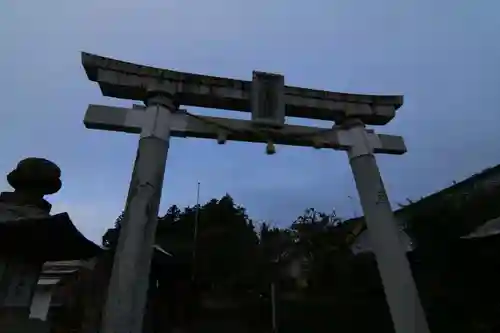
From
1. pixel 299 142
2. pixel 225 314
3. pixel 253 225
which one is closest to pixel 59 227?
pixel 299 142

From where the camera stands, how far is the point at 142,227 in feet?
17.1

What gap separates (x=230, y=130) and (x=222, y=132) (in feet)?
0.43

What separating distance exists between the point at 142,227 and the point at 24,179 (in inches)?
63.2

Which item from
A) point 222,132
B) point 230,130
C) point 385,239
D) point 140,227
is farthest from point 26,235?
point 385,239

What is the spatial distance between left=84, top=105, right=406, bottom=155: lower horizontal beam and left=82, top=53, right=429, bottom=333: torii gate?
0.05 ft

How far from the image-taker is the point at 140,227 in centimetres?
520

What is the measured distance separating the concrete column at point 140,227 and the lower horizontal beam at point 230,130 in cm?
18

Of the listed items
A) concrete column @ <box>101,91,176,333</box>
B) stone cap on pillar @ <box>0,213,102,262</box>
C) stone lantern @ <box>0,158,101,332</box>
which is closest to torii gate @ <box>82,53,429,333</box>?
concrete column @ <box>101,91,176,333</box>

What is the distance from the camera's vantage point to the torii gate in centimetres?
507

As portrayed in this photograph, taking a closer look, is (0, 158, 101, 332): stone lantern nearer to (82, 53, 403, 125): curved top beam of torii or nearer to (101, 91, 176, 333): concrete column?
(101, 91, 176, 333): concrete column

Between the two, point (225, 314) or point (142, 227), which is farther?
point (225, 314)

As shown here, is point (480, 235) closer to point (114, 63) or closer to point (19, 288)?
point (19, 288)

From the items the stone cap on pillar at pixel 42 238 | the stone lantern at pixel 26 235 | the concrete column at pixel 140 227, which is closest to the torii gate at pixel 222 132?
the concrete column at pixel 140 227

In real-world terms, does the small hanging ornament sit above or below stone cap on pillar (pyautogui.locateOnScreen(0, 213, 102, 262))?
above
